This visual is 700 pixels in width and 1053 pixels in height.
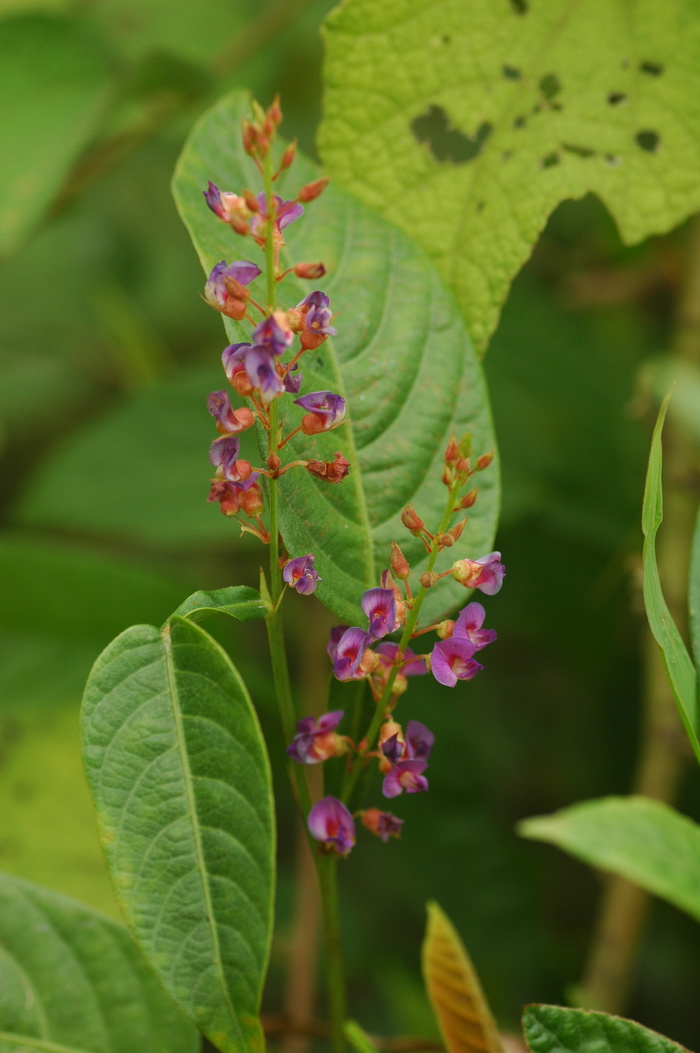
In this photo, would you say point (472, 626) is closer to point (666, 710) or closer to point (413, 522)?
point (413, 522)

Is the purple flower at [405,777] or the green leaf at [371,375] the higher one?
the green leaf at [371,375]

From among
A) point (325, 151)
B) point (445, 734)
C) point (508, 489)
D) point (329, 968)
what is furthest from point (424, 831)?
point (325, 151)

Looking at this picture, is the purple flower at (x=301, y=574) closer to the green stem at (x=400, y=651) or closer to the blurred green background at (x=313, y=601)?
the green stem at (x=400, y=651)

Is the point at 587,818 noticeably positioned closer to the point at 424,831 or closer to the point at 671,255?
the point at 424,831

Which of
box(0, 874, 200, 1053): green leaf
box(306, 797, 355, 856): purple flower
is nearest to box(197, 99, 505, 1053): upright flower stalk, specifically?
box(306, 797, 355, 856): purple flower

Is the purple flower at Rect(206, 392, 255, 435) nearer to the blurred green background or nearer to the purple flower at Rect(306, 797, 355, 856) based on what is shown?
the purple flower at Rect(306, 797, 355, 856)

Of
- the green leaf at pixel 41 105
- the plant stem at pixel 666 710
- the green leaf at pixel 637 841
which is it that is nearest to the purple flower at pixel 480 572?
the green leaf at pixel 637 841

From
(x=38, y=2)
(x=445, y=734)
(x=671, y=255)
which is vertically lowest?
(x=445, y=734)
